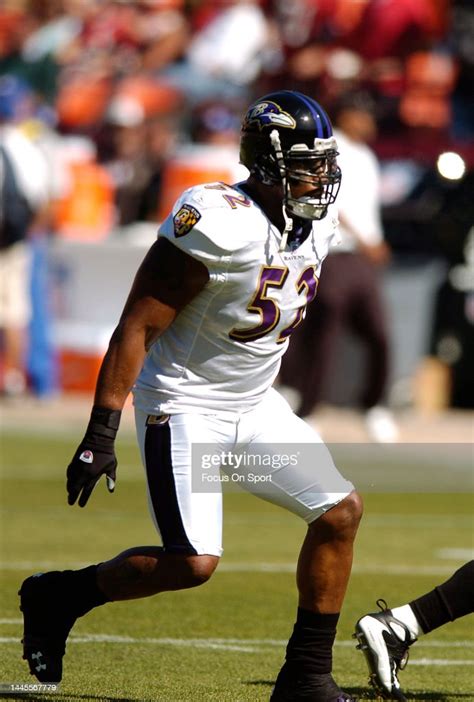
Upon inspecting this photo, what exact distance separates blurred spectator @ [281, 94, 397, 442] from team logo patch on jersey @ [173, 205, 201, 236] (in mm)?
6419

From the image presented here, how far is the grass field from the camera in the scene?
4895mm

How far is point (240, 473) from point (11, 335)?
8995mm

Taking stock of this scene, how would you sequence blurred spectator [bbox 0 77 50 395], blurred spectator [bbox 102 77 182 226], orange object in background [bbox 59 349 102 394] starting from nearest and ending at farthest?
blurred spectator [bbox 0 77 50 395], orange object in background [bbox 59 349 102 394], blurred spectator [bbox 102 77 182 226]

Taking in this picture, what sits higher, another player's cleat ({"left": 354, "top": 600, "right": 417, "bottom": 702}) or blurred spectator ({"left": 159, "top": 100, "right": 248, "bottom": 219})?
another player's cleat ({"left": 354, "top": 600, "right": 417, "bottom": 702})

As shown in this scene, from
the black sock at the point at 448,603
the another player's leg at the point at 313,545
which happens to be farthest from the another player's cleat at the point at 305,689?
the black sock at the point at 448,603

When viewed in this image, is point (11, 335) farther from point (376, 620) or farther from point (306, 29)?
point (376, 620)

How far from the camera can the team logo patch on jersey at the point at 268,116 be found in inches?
177

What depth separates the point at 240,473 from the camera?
181 inches

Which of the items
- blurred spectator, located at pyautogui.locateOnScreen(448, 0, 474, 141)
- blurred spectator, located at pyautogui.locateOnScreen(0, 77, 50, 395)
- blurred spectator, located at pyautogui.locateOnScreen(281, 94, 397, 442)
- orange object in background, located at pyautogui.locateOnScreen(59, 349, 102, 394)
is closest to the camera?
blurred spectator, located at pyautogui.locateOnScreen(281, 94, 397, 442)

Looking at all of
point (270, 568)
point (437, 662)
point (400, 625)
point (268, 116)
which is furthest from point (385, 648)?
point (270, 568)

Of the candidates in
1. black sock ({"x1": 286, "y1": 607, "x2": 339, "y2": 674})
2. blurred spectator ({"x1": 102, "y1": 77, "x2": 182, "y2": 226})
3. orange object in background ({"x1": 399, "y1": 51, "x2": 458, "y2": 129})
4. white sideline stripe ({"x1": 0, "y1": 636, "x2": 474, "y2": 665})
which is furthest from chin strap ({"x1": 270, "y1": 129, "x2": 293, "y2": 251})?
orange object in background ({"x1": 399, "y1": 51, "x2": 458, "y2": 129})

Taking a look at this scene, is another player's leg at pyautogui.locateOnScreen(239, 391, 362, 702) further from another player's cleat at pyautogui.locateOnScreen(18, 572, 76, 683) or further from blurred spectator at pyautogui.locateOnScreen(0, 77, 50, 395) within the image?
blurred spectator at pyautogui.locateOnScreen(0, 77, 50, 395)

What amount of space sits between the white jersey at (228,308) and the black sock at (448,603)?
0.83 meters

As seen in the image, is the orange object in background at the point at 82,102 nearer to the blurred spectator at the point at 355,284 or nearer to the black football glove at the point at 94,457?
the blurred spectator at the point at 355,284
